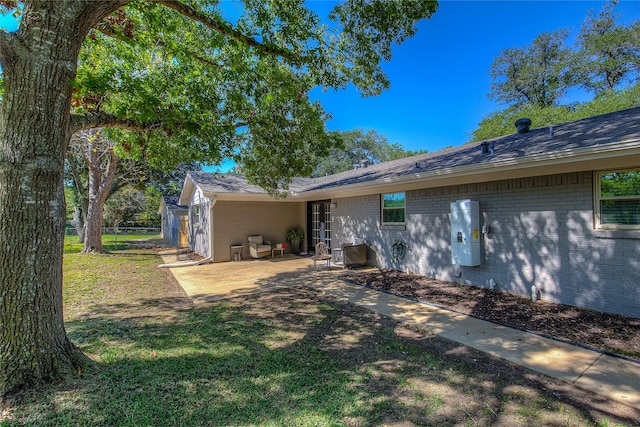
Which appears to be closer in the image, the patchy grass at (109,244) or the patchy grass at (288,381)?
the patchy grass at (288,381)

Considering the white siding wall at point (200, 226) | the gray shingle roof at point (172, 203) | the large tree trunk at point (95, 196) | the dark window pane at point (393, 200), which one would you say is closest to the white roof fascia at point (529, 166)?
the dark window pane at point (393, 200)

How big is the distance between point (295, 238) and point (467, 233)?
24.9 feet

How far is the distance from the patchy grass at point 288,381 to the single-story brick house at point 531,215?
9.52ft

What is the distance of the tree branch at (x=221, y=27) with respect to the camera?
4.39m

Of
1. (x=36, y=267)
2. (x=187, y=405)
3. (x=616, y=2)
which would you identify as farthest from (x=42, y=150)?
(x=616, y=2)

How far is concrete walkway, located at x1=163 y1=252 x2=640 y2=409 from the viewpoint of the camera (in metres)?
2.99

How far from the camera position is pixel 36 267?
105 inches

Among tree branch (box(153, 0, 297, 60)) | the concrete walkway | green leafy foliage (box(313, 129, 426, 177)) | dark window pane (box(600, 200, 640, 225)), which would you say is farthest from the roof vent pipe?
green leafy foliage (box(313, 129, 426, 177))

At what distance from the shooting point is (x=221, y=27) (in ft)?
16.2

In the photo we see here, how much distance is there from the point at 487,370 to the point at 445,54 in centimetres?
1218

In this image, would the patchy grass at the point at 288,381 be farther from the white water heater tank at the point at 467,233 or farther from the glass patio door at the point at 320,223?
the glass patio door at the point at 320,223

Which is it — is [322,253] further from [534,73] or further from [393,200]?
→ [534,73]

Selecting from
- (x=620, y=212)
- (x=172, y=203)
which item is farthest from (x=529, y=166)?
(x=172, y=203)

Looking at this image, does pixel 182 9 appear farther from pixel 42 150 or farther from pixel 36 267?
pixel 36 267
